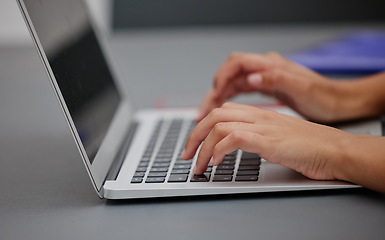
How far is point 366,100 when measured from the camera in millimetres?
927

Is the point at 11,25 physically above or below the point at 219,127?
below

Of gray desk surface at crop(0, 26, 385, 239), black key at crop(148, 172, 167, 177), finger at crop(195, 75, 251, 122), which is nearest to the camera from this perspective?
gray desk surface at crop(0, 26, 385, 239)

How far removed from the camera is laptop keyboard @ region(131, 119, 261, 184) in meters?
0.66

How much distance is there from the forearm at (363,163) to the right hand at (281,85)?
0.87 feet

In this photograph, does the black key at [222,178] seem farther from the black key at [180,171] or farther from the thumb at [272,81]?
the thumb at [272,81]

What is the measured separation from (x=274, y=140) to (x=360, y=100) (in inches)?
14.5

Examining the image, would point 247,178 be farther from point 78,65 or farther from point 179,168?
point 78,65

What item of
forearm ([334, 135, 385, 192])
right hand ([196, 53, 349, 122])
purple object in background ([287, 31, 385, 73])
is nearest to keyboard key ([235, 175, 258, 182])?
forearm ([334, 135, 385, 192])

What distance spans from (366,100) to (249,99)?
0.37 metres

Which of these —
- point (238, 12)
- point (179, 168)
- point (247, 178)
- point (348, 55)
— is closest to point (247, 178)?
point (247, 178)

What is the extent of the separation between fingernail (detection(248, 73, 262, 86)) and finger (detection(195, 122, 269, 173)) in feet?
1.01

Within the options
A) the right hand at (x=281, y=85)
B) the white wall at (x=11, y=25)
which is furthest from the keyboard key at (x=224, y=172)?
the white wall at (x=11, y=25)

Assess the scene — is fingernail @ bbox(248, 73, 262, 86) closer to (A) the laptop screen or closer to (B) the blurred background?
(A) the laptop screen

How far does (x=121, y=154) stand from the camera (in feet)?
2.59
